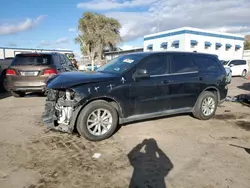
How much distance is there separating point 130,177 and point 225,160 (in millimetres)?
1652

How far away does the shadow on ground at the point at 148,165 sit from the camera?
10.1 ft

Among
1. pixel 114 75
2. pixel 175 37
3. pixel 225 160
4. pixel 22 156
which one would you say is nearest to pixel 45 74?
pixel 114 75

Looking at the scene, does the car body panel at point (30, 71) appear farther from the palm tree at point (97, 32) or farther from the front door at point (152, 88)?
the palm tree at point (97, 32)

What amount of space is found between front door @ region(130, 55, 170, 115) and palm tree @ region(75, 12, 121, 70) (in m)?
38.0

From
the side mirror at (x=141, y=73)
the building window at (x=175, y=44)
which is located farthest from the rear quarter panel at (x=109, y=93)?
the building window at (x=175, y=44)

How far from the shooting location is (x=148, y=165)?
352 centimetres

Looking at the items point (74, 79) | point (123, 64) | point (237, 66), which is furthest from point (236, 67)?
point (74, 79)

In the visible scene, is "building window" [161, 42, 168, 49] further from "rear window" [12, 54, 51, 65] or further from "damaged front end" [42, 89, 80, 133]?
"damaged front end" [42, 89, 80, 133]

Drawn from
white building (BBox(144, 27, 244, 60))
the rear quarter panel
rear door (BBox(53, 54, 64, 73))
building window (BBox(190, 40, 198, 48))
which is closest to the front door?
the rear quarter panel

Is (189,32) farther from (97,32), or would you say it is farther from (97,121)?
(97,121)

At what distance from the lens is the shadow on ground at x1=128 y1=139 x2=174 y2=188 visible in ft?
10.1

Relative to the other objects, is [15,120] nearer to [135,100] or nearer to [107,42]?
[135,100]

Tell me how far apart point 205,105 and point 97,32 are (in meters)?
38.8

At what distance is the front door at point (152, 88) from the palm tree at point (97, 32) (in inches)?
1496
